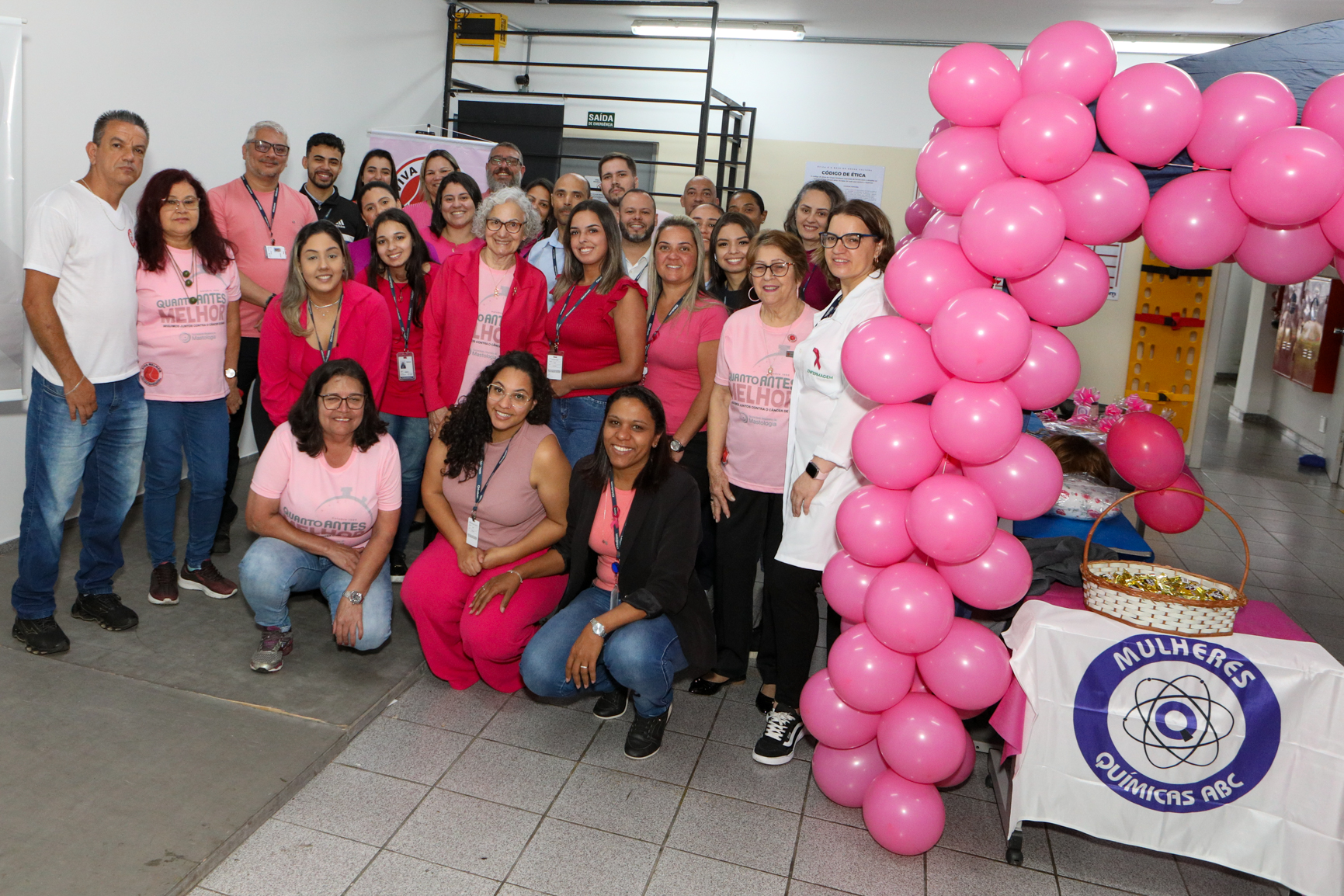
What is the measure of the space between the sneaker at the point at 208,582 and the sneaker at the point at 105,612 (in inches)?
12.5

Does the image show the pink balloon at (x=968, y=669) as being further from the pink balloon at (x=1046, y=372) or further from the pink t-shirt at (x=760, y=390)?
the pink t-shirt at (x=760, y=390)

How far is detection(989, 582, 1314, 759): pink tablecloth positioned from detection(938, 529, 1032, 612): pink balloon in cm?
27

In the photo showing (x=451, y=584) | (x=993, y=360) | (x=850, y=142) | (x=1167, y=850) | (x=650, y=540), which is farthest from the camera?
(x=850, y=142)

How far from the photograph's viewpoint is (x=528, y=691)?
323 centimetres

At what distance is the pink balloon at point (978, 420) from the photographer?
86.6 inches

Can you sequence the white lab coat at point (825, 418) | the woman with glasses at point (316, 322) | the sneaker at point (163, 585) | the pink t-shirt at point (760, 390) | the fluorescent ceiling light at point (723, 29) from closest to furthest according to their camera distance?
the white lab coat at point (825, 418) < the pink t-shirt at point (760, 390) < the woman with glasses at point (316, 322) < the sneaker at point (163, 585) < the fluorescent ceiling light at point (723, 29)

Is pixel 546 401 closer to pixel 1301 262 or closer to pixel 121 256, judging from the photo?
pixel 121 256

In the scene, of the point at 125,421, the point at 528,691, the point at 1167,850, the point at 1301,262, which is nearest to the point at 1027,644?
the point at 1167,850

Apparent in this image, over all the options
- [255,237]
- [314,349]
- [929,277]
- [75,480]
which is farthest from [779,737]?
[255,237]

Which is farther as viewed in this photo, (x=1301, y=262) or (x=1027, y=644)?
(x=1027, y=644)

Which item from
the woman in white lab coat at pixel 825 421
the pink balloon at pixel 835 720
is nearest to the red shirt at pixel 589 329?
the woman in white lab coat at pixel 825 421

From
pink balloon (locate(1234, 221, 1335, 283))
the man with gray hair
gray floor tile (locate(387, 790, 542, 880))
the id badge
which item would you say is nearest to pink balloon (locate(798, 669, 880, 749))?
gray floor tile (locate(387, 790, 542, 880))

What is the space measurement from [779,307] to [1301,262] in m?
1.42

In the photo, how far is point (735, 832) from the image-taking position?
8.39ft
